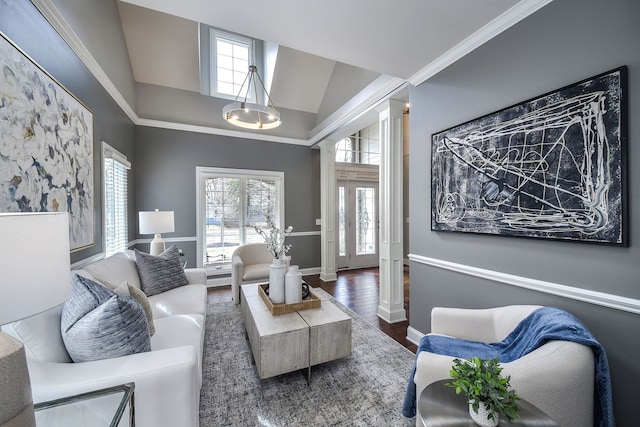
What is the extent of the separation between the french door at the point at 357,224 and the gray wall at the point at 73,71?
3.86 meters

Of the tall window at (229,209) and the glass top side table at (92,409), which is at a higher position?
the tall window at (229,209)

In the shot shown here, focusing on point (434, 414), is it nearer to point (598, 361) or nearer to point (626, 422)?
point (598, 361)

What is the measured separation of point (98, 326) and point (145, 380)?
352 millimetres

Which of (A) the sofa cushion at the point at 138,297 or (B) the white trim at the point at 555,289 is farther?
(A) the sofa cushion at the point at 138,297

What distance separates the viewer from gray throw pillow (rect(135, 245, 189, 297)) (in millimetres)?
2506

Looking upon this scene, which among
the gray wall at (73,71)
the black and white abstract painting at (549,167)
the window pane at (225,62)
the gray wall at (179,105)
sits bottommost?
the black and white abstract painting at (549,167)

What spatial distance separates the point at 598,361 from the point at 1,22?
11.1 ft

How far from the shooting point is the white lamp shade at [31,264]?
630mm

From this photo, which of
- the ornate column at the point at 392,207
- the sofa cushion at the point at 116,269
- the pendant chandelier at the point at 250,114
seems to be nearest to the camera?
the sofa cushion at the point at 116,269

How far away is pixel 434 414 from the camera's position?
3.27 feet

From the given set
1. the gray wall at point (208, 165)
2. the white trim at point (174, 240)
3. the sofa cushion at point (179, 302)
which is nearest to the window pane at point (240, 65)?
the gray wall at point (208, 165)

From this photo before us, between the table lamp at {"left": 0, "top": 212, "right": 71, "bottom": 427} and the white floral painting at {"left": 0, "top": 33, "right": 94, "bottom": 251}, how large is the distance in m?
1.02

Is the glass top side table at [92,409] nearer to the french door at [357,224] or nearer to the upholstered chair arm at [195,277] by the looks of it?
the upholstered chair arm at [195,277]

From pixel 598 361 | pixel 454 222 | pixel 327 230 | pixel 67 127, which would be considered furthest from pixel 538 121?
pixel 327 230
